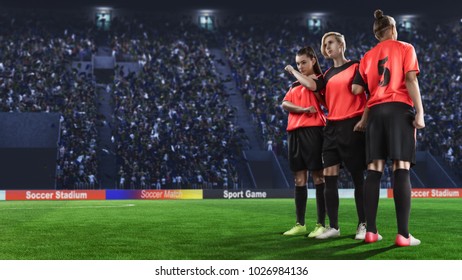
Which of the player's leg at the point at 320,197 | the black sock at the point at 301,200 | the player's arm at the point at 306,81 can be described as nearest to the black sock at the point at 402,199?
the player's leg at the point at 320,197

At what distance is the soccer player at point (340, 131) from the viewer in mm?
7070

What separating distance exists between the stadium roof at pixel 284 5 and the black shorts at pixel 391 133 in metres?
39.2

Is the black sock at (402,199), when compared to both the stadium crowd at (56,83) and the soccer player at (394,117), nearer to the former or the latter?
the soccer player at (394,117)

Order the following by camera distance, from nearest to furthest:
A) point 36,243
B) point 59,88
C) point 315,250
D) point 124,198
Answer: point 315,250, point 36,243, point 124,198, point 59,88

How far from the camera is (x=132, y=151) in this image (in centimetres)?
2958

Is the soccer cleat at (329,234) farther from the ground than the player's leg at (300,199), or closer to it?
closer to it

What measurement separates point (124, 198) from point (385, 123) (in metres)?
21.4

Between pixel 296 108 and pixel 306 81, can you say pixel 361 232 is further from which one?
pixel 306 81

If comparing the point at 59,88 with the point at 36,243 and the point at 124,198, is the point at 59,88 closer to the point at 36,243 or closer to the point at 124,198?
the point at 124,198

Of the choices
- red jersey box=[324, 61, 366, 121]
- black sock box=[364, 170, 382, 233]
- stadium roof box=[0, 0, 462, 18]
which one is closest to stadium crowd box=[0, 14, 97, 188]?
stadium roof box=[0, 0, 462, 18]

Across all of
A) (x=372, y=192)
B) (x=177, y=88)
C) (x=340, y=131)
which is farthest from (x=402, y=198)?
(x=177, y=88)

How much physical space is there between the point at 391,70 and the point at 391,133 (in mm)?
672

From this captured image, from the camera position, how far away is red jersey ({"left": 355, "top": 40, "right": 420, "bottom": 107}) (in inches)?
252

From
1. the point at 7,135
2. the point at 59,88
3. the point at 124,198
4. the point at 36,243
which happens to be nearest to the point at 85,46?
the point at 59,88
